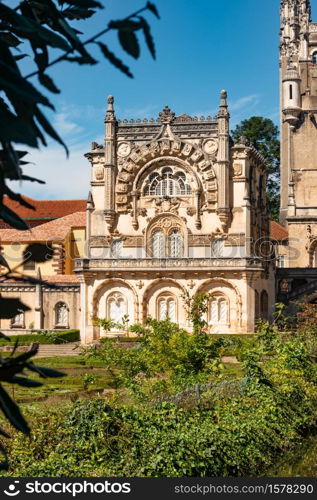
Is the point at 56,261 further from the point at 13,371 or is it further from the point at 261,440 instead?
the point at 13,371

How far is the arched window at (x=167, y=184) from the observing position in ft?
160

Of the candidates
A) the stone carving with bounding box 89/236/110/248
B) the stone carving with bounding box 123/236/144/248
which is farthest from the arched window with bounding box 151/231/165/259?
the stone carving with bounding box 89/236/110/248

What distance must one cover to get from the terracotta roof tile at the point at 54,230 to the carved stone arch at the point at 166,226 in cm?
1105

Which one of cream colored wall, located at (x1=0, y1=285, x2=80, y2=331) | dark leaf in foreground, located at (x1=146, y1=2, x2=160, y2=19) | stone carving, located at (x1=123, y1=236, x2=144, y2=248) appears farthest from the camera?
cream colored wall, located at (x1=0, y1=285, x2=80, y2=331)

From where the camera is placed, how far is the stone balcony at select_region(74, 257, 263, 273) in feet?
154

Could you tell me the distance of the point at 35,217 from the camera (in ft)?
221

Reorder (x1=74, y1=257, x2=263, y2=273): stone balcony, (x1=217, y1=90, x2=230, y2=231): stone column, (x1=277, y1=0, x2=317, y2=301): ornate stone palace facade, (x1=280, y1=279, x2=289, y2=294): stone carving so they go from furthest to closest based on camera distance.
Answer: (x1=280, y1=279, x2=289, y2=294): stone carving
(x1=277, y1=0, x2=317, y2=301): ornate stone palace facade
(x1=217, y1=90, x2=230, y2=231): stone column
(x1=74, y1=257, x2=263, y2=273): stone balcony

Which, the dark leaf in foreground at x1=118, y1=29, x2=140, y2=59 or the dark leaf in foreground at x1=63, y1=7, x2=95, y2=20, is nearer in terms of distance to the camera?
the dark leaf in foreground at x1=118, y1=29, x2=140, y2=59

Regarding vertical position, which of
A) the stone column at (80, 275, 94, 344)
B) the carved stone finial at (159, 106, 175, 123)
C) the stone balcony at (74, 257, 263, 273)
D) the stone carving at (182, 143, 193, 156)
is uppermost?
the carved stone finial at (159, 106, 175, 123)

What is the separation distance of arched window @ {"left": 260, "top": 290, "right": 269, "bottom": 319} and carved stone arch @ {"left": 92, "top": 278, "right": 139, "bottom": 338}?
8.79m

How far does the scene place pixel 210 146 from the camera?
48469 mm

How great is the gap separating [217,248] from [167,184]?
17.3ft

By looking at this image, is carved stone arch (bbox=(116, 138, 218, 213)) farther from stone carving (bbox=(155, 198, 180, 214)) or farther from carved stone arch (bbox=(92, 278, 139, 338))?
carved stone arch (bbox=(92, 278, 139, 338))

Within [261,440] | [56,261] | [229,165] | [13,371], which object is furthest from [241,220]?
[13,371]
